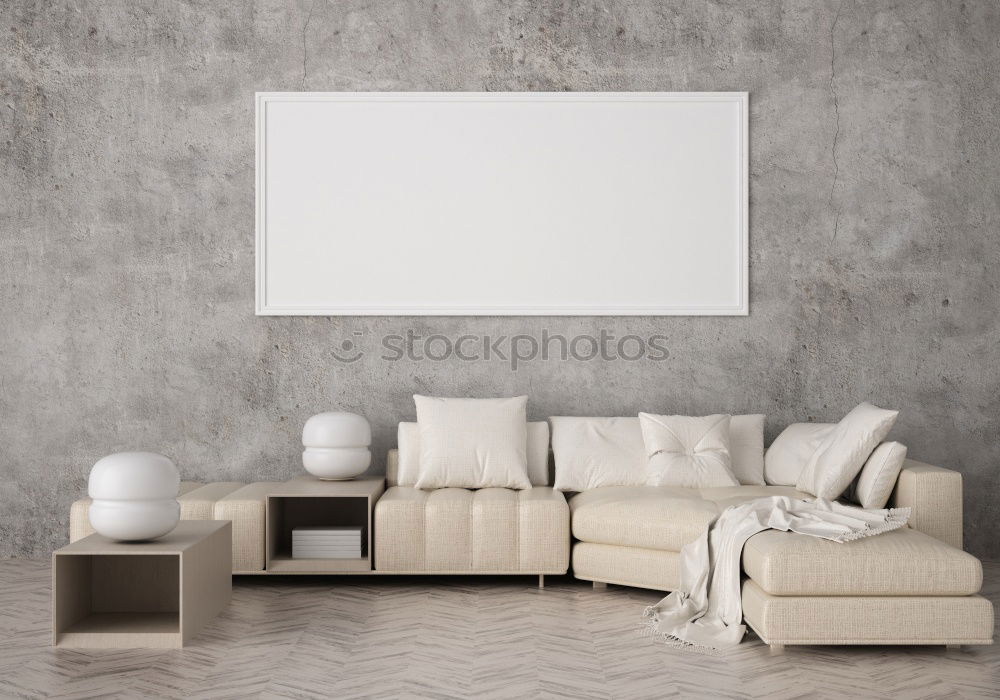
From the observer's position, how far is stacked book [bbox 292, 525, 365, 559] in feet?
16.0

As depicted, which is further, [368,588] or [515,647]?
[368,588]

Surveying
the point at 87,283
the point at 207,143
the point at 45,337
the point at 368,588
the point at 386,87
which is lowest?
the point at 368,588

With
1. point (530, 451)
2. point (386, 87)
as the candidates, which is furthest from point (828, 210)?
point (386, 87)

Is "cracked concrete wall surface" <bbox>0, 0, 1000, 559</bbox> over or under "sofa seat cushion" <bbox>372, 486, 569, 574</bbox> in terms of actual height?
over

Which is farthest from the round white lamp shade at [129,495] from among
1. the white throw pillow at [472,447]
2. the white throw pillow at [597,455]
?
the white throw pillow at [597,455]

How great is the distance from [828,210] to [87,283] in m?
4.72

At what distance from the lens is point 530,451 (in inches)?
211

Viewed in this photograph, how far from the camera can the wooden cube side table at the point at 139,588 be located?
368 cm

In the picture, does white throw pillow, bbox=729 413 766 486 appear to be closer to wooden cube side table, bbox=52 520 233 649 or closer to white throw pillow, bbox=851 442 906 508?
white throw pillow, bbox=851 442 906 508

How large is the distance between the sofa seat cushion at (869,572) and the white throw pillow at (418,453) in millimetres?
1892

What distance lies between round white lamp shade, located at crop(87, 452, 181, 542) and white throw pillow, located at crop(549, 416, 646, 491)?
2310 millimetres

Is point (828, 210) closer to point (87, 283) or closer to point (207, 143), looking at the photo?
point (207, 143)

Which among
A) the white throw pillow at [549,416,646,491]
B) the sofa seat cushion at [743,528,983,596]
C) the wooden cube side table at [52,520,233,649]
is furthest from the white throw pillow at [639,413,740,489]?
the wooden cube side table at [52,520,233,649]

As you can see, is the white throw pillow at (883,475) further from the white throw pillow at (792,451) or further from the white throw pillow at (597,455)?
the white throw pillow at (597,455)
